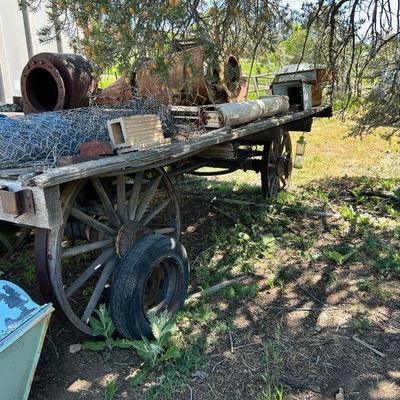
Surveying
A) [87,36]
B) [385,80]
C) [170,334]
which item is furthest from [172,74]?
[385,80]

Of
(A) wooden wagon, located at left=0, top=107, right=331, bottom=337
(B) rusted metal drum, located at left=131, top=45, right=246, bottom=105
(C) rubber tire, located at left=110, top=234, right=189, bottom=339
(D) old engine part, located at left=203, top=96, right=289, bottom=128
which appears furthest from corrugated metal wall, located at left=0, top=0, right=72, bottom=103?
(C) rubber tire, located at left=110, top=234, right=189, bottom=339

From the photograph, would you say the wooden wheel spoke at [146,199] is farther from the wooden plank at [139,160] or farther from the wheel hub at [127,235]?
the wooden plank at [139,160]

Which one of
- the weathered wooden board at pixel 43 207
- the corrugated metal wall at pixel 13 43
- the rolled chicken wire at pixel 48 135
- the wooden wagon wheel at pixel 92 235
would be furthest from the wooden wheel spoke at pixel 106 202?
the corrugated metal wall at pixel 13 43

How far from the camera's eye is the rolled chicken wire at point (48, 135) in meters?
2.75

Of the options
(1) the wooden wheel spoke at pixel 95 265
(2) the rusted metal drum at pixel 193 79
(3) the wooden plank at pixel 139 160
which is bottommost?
(1) the wooden wheel spoke at pixel 95 265

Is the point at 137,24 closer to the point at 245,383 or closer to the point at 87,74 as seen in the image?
the point at 87,74

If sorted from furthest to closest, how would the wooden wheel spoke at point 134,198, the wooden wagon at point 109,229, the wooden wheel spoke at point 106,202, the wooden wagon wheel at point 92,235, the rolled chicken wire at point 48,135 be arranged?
the wooden wheel spoke at point 134,198, the wooden wheel spoke at point 106,202, the rolled chicken wire at point 48,135, the wooden wagon wheel at point 92,235, the wooden wagon at point 109,229

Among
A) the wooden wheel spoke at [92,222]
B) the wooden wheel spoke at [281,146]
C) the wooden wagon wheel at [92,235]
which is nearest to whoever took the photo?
the wooden wagon wheel at [92,235]

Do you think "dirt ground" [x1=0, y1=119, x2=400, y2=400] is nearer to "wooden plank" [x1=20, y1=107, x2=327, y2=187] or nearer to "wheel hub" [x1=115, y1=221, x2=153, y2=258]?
"wheel hub" [x1=115, y1=221, x2=153, y2=258]

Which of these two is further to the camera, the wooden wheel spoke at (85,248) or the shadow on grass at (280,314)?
the wooden wheel spoke at (85,248)

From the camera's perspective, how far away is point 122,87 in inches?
169

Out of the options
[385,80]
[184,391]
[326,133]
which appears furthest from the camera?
[326,133]

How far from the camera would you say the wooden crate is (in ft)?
9.60

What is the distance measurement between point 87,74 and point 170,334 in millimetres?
2404
